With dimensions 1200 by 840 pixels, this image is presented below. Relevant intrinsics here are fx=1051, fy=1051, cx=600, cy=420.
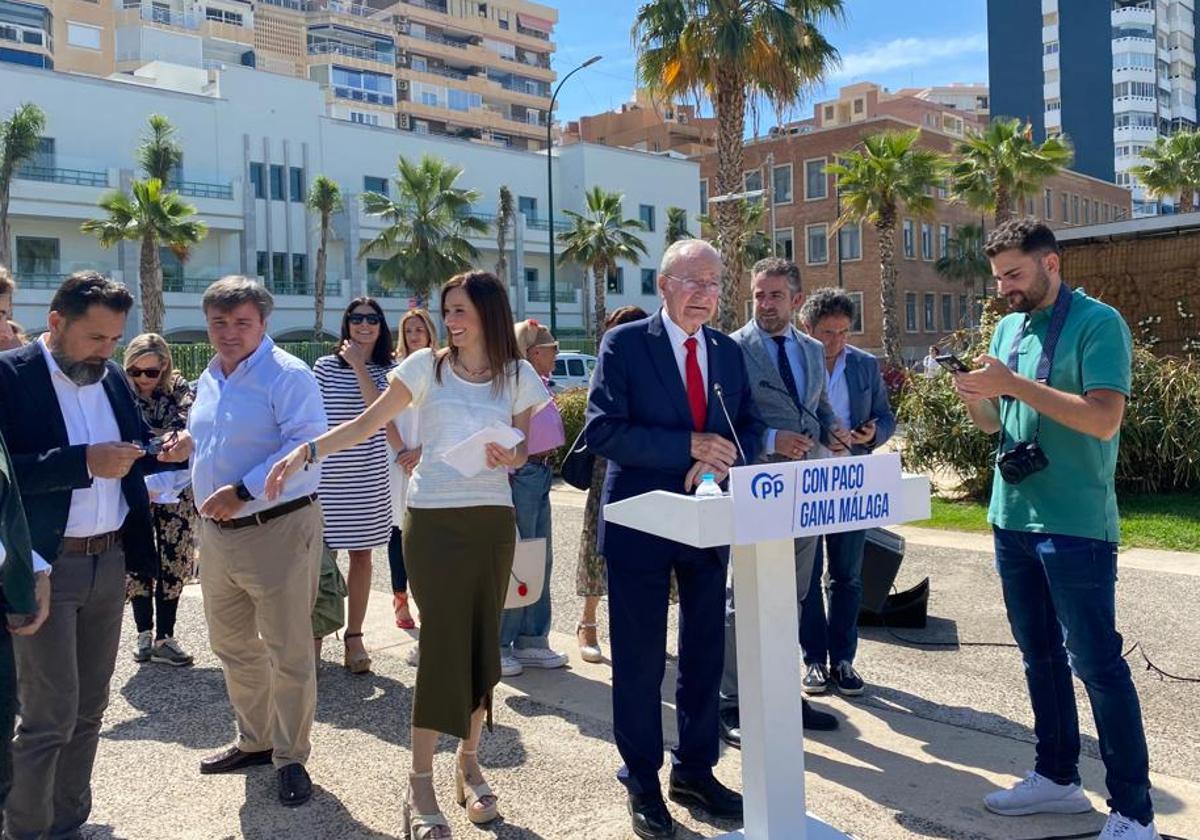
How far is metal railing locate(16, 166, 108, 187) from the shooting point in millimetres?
37031

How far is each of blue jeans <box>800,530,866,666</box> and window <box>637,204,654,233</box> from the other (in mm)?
52289

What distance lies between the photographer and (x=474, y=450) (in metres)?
3.70

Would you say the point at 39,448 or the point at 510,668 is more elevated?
the point at 39,448

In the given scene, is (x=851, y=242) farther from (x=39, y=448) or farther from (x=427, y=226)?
(x=39, y=448)

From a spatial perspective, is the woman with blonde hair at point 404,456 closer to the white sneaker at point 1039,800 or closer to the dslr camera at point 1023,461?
the dslr camera at point 1023,461

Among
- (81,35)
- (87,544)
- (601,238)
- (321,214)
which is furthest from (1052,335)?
(81,35)

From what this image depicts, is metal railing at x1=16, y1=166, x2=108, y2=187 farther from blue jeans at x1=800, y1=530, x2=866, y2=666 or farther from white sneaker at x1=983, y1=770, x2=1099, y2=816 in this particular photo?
white sneaker at x1=983, y1=770, x2=1099, y2=816

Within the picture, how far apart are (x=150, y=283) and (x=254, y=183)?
1013 cm

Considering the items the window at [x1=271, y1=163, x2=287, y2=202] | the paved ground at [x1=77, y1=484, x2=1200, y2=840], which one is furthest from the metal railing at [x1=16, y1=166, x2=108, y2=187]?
the paved ground at [x1=77, y1=484, x2=1200, y2=840]

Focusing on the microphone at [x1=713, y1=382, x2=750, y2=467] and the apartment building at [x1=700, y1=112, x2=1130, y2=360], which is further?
the apartment building at [x1=700, y1=112, x2=1130, y2=360]

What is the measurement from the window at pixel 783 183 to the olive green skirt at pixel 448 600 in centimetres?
5642

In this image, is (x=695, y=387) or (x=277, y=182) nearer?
(x=695, y=387)

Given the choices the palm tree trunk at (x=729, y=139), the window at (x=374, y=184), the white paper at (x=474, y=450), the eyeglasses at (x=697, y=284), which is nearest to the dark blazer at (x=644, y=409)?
the eyeglasses at (x=697, y=284)

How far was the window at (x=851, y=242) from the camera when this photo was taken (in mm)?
54250
